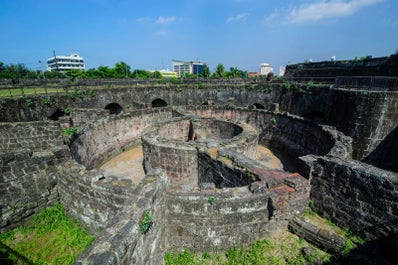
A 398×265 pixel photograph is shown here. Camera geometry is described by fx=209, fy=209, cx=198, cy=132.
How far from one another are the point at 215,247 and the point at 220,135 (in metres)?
9.05

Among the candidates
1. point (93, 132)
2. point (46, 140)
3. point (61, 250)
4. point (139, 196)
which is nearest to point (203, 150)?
point (139, 196)

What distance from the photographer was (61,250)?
6.12 m

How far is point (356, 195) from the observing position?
5.88 metres

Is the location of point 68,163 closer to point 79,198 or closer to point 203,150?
point 79,198

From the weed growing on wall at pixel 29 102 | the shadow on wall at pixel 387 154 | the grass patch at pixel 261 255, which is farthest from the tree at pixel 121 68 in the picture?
the grass patch at pixel 261 255

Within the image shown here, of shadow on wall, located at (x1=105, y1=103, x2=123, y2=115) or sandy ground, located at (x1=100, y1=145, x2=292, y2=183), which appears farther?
shadow on wall, located at (x1=105, y1=103, x2=123, y2=115)

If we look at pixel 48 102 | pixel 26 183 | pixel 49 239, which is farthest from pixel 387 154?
pixel 48 102

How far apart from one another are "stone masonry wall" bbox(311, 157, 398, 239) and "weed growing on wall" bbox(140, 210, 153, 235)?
533 cm

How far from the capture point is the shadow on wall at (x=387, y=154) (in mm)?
10430

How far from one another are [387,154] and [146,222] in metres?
12.5

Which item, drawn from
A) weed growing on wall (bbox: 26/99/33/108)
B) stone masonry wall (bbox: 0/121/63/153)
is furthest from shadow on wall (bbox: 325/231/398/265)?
weed growing on wall (bbox: 26/99/33/108)

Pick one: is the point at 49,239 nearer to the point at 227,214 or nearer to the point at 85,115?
the point at 227,214

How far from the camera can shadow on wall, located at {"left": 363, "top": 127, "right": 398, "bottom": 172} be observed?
411 inches

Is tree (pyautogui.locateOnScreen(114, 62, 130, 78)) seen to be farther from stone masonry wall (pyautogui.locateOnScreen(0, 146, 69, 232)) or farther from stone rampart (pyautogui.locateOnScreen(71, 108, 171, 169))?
stone masonry wall (pyautogui.locateOnScreen(0, 146, 69, 232))
